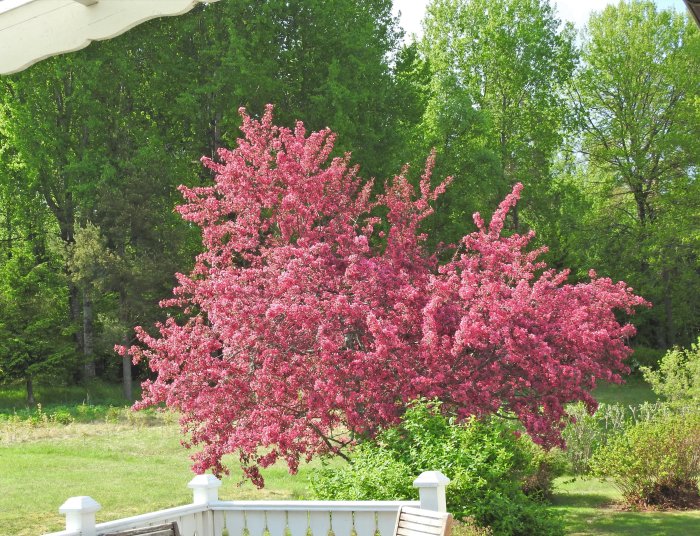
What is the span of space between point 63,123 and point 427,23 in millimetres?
12958

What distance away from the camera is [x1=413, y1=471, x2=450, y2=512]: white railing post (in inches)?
191

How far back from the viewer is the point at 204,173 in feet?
81.6

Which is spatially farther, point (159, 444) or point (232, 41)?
point (232, 41)

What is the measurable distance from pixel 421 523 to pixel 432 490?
26 cm

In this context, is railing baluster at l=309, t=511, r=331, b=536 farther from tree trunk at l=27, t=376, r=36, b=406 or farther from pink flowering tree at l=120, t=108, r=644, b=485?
tree trunk at l=27, t=376, r=36, b=406

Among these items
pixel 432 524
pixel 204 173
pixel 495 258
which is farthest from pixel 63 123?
pixel 432 524

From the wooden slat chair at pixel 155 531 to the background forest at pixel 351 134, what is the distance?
16.2 m

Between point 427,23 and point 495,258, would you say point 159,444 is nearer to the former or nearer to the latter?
point 495,258

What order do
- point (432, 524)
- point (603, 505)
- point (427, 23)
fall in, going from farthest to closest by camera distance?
point (427, 23) → point (603, 505) → point (432, 524)

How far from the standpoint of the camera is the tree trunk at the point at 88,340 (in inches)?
904

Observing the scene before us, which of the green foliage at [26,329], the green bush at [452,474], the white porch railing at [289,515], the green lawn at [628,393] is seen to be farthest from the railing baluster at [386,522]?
the green foliage at [26,329]

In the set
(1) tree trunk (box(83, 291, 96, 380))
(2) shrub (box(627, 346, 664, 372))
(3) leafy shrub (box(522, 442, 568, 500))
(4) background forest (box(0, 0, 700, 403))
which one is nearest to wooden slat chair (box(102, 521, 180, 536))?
(3) leafy shrub (box(522, 442, 568, 500))

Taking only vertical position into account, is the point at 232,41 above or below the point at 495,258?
above

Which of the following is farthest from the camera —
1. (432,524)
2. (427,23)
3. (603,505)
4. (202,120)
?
(427,23)
